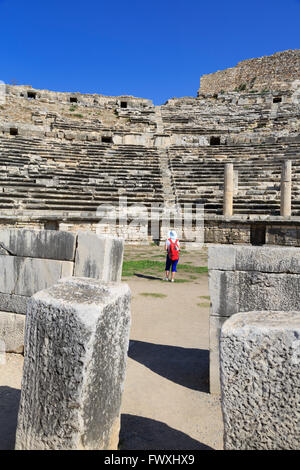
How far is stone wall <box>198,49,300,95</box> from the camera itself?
109 ft

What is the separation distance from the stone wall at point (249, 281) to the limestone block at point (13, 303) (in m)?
2.50

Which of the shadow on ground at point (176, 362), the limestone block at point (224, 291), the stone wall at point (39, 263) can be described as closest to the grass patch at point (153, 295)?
the shadow on ground at point (176, 362)

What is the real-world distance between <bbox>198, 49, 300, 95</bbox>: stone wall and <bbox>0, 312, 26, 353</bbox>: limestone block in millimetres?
32901

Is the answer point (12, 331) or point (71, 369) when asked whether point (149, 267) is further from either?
point (71, 369)

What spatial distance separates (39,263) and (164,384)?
212cm

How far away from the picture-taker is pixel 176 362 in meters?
4.38

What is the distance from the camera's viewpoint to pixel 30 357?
6.69 ft

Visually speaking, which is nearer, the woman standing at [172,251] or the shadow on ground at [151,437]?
the shadow on ground at [151,437]

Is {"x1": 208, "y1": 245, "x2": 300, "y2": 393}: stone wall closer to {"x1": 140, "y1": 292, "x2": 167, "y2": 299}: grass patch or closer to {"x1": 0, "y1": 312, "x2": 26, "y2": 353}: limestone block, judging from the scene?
{"x1": 0, "y1": 312, "x2": 26, "y2": 353}: limestone block

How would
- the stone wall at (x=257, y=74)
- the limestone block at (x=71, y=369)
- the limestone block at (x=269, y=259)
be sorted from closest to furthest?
the limestone block at (x=71, y=369)
the limestone block at (x=269, y=259)
the stone wall at (x=257, y=74)

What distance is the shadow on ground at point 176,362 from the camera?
12.8 feet

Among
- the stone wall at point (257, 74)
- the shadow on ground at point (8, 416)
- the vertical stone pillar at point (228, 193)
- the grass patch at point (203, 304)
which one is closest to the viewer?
the shadow on ground at point (8, 416)

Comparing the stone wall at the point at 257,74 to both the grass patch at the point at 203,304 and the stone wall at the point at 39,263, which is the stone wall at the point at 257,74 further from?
the stone wall at the point at 39,263

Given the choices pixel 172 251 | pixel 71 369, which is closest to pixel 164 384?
pixel 71 369
